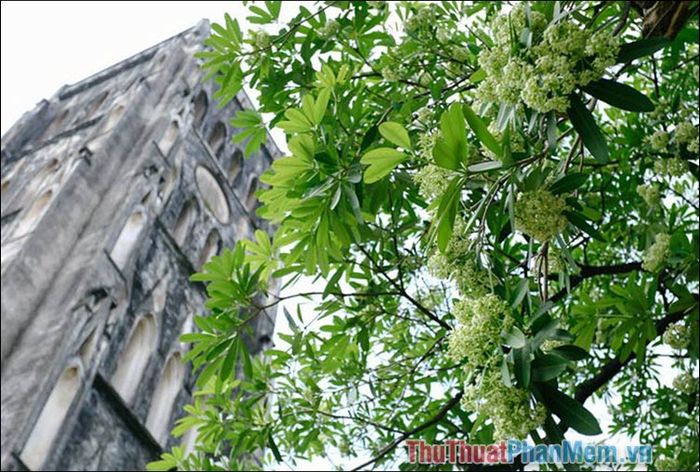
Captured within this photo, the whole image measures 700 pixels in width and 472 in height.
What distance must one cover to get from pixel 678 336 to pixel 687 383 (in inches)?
36.5

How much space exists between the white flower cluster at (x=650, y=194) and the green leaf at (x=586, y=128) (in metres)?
1.84

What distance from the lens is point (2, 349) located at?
1105 centimetres

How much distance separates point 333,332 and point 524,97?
2042mm

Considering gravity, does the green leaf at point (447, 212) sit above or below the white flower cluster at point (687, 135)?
below

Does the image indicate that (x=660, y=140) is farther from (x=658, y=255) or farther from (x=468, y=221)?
(x=468, y=221)

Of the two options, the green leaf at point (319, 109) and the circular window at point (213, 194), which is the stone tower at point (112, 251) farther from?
the green leaf at point (319, 109)

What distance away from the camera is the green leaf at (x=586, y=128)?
6.26ft

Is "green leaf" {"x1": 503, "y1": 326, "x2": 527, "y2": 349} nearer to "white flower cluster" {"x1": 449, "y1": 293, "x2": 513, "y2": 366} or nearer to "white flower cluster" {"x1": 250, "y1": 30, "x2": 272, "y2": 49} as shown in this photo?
"white flower cluster" {"x1": 449, "y1": 293, "x2": 513, "y2": 366}

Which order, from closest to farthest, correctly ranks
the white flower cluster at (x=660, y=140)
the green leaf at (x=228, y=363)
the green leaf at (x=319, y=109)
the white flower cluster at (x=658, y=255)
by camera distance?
the green leaf at (x=319, y=109)
the green leaf at (x=228, y=363)
the white flower cluster at (x=658, y=255)
the white flower cluster at (x=660, y=140)

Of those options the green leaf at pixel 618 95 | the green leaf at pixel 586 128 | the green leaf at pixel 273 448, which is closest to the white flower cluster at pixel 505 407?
the green leaf at pixel 586 128

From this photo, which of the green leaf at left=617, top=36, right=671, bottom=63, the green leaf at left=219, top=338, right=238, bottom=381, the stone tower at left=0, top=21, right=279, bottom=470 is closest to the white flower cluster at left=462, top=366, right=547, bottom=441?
the green leaf at left=617, top=36, right=671, bottom=63

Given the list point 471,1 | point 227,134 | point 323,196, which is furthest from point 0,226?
point 323,196

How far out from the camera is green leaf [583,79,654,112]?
188 centimetres

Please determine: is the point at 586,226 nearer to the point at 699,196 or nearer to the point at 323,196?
the point at 323,196
